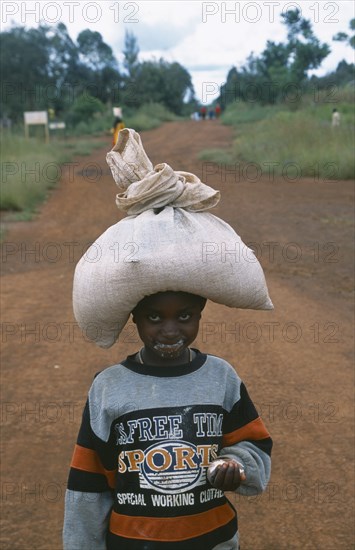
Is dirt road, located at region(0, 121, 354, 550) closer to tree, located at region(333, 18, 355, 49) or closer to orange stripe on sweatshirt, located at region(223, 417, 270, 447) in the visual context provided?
orange stripe on sweatshirt, located at region(223, 417, 270, 447)

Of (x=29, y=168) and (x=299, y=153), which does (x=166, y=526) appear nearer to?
(x=299, y=153)

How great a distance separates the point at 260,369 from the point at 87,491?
127 inches

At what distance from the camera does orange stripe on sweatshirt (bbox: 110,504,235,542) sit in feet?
5.69

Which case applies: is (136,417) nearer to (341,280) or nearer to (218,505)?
(218,505)

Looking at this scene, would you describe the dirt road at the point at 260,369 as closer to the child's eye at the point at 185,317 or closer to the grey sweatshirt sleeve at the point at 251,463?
the grey sweatshirt sleeve at the point at 251,463

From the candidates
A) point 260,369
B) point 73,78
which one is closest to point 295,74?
point 73,78

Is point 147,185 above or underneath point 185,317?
above

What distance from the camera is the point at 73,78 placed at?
4528cm

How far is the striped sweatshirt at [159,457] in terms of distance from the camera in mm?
1743

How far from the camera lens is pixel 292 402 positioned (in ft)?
14.5

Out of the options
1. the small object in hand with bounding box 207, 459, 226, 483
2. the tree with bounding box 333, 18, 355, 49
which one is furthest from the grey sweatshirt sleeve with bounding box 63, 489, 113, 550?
the tree with bounding box 333, 18, 355, 49

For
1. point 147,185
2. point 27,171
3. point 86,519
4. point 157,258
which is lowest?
point 27,171

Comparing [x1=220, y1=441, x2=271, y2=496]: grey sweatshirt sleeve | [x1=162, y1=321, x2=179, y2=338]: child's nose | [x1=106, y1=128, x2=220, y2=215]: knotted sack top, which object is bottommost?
[x1=220, y1=441, x2=271, y2=496]: grey sweatshirt sleeve

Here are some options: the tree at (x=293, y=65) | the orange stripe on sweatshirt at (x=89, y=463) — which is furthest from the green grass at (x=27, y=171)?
the tree at (x=293, y=65)
